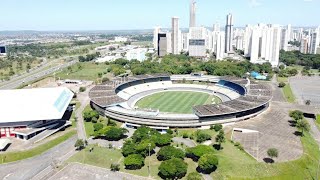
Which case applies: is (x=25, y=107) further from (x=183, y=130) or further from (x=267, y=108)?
(x=267, y=108)

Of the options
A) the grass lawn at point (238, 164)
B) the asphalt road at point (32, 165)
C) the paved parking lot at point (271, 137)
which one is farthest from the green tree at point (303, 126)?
the asphalt road at point (32, 165)

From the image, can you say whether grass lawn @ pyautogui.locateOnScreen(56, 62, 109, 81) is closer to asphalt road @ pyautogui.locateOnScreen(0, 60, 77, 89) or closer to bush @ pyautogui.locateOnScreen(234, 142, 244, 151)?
asphalt road @ pyautogui.locateOnScreen(0, 60, 77, 89)

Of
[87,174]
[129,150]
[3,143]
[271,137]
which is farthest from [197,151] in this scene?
[3,143]

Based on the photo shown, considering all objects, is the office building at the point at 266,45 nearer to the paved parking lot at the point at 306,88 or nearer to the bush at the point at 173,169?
the paved parking lot at the point at 306,88

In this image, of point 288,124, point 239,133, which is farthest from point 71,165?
point 288,124

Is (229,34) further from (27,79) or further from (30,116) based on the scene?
(30,116)
